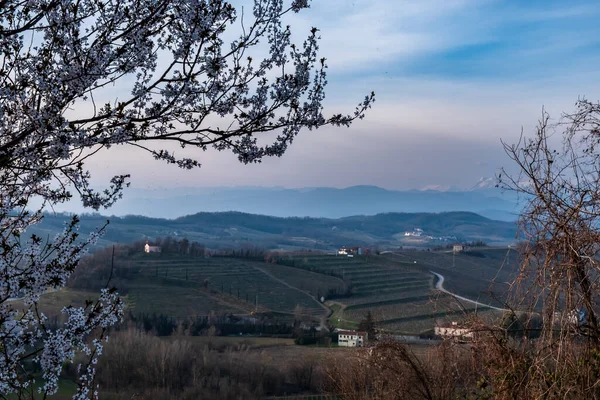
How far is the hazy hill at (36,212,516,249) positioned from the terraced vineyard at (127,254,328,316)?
33195 millimetres

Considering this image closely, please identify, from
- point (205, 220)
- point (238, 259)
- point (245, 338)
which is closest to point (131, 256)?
point (238, 259)

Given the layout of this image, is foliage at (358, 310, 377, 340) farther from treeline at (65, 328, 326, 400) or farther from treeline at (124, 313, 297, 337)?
treeline at (124, 313, 297, 337)

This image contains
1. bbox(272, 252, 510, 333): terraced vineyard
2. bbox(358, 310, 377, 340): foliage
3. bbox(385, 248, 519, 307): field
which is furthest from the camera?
bbox(385, 248, 519, 307): field

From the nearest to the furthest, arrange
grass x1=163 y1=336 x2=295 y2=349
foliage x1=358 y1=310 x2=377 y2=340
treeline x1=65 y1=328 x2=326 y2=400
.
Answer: foliage x1=358 y1=310 x2=377 y2=340
treeline x1=65 y1=328 x2=326 y2=400
grass x1=163 y1=336 x2=295 y2=349

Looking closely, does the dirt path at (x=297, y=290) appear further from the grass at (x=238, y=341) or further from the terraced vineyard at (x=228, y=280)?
the grass at (x=238, y=341)

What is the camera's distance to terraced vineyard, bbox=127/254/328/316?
48.9 meters

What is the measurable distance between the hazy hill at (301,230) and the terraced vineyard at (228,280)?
109 feet

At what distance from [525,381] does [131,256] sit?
59.3 meters

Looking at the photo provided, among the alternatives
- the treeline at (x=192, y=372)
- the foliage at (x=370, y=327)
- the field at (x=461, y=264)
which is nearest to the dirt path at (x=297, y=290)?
the field at (x=461, y=264)

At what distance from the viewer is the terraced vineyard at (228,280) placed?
48.9m

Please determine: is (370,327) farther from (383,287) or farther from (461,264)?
(461,264)

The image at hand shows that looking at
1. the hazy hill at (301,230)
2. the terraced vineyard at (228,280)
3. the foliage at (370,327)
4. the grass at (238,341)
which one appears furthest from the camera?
the hazy hill at (301,230)

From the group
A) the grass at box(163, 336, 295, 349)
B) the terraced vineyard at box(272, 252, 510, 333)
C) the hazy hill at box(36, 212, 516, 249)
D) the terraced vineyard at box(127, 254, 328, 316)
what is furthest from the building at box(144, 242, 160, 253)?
the hazy hill at box(36, 212, 516, 249)

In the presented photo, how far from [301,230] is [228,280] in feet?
335
